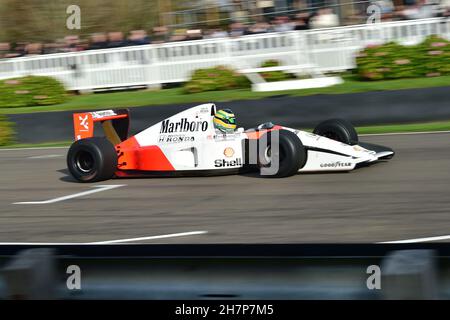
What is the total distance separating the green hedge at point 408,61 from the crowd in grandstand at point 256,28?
193 centimetres

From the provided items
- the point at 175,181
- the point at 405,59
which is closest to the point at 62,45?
the point at 405,59

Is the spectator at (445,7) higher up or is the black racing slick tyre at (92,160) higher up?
the spectator at (445,7)

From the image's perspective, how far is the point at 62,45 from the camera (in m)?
21.5

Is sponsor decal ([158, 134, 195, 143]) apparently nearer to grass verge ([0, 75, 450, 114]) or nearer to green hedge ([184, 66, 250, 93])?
grass verge ([0, 75, 450, 114])

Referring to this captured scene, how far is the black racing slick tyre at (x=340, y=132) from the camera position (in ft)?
30.2

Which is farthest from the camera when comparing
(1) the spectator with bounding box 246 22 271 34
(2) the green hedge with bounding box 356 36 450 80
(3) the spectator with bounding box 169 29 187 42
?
(3) the spectator with bounding box 169 29 187 42

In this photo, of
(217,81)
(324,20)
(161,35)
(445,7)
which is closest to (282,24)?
(324,20)

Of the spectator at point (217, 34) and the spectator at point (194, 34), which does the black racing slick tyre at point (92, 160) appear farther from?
the spectator at point (194, 34)

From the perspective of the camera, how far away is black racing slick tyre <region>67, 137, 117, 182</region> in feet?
30.8

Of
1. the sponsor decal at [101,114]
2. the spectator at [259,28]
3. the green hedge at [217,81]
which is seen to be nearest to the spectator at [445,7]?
the spectator at [259,28]

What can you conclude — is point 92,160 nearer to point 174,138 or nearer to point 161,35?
point 174,138

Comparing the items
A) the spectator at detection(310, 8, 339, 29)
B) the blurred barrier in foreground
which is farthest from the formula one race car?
the spectator at detection(310, 8, 339, 29)

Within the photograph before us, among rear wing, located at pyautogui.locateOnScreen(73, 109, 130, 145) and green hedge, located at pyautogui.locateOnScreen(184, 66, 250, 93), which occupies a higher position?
green hedge, located at pyautogui.locateOnScreen(184, 66, 250, 93)

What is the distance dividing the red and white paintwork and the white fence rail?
8.39 m
